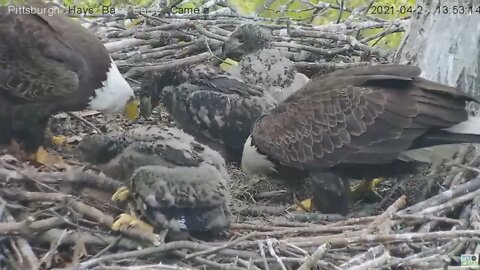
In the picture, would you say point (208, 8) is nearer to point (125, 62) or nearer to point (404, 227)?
point (125, 62)

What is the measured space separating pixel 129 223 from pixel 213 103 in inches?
69.3

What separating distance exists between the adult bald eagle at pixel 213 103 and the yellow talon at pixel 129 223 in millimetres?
1623

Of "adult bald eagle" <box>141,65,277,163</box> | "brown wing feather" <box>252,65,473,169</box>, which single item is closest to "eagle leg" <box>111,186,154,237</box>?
"brown wing feather" <box>252,65,473,169</box>

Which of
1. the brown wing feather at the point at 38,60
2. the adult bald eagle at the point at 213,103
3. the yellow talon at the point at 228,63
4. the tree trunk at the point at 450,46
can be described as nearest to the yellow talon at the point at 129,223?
the brown wing feather at the point at 38,60

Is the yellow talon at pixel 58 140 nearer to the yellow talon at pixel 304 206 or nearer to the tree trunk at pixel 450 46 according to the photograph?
the yellow talon at pixel 304 206

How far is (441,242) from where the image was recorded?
4281 mm

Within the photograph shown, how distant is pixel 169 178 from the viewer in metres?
4.36

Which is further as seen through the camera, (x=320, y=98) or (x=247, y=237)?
(x=320, y=98)

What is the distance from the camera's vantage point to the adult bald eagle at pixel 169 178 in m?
4.28

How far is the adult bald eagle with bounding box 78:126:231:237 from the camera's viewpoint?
428cm

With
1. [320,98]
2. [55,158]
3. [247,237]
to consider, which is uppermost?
[320,98]

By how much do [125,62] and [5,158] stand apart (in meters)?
1.55

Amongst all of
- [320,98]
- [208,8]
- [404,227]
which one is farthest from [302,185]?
[208,8]

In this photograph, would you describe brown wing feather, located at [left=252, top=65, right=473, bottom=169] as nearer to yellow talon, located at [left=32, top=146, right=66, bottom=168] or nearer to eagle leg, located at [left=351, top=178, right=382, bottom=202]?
eagle leg, located at [left=351, top=178, right=382, bottom=202]
